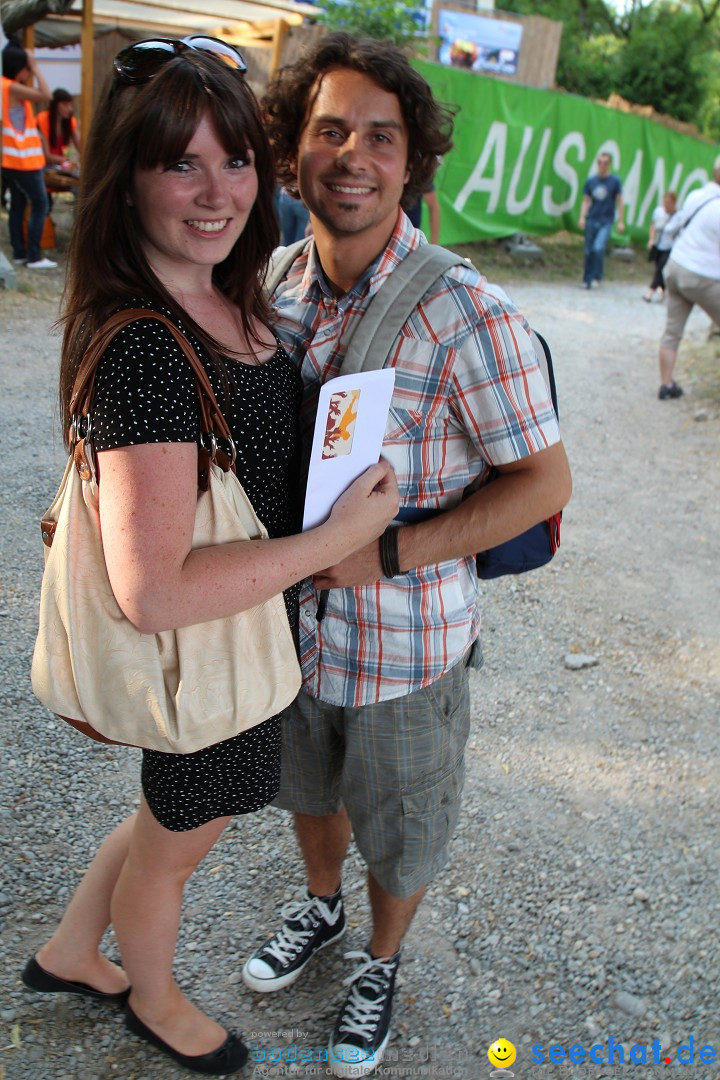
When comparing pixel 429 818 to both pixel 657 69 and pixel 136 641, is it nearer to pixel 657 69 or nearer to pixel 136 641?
pixel 136 641

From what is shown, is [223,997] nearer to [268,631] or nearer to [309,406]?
[268,631]

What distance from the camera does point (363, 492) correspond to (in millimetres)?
1586

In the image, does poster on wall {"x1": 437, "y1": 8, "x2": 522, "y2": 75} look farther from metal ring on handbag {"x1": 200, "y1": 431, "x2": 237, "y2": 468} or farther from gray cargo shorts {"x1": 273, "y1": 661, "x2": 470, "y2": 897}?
metal ring on handbag {"x1": 200, "y1": 431, "x2": 237, "y2": 468}

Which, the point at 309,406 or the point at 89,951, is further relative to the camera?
the point at 89,951

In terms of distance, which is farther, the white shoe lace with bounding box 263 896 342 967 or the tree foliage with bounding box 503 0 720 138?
the tree foliage with bounding box 503 0 720 138

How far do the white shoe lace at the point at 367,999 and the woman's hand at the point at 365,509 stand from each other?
45.4 inches

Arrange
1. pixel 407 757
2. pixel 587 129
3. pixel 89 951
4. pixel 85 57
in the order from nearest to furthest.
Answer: pixel 407 757 → pixel 89 951 → pixel 85 57 → pixel 587 129

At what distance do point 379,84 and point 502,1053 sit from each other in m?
2.20

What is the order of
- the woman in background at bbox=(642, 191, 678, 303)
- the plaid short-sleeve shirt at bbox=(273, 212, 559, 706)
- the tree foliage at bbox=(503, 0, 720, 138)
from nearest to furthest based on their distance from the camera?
the plaid short-sleeve shirt at bbox=(273, 212, 559, 706) → the woman in background at bbox=(642, 191, 678, 303) → the tree foliage at bbox=(503, 0, 720, 138)

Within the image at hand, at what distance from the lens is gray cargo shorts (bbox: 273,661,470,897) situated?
1.84 m

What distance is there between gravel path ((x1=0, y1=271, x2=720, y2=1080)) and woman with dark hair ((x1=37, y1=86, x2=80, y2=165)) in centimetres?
804

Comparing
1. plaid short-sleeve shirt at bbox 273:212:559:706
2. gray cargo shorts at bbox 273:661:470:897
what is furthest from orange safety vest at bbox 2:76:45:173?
gray cargo shorts at bbox 273:661:470:897

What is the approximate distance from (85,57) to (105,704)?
9948 mm

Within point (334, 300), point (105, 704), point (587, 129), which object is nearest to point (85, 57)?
point (587, 129)
